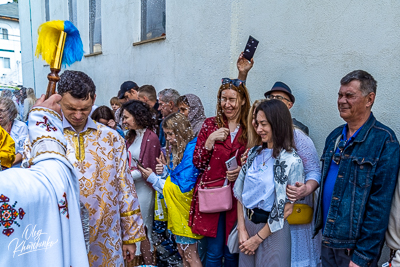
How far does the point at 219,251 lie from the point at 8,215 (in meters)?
2.19

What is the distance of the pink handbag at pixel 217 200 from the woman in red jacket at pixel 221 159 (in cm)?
8

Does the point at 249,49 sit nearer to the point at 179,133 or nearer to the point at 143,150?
the point at 179,133

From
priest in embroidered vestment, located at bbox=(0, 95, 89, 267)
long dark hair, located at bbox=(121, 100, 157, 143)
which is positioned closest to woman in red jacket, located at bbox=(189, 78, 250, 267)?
long dark hair, located at bbox=(121, 100, 157, 143)

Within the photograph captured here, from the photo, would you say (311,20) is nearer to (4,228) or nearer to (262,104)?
(262,104)

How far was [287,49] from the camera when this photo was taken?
3859 mm

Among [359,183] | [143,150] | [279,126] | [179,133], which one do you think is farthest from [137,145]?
[359,183]

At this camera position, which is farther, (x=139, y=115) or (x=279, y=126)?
(x=139, y=115)

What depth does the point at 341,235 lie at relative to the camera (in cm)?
223

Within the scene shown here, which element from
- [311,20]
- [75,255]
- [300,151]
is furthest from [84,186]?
[311,20]

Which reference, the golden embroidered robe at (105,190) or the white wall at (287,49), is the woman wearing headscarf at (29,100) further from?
the golden embroidered robe at (105,190)

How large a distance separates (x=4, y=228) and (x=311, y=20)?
11.2ft

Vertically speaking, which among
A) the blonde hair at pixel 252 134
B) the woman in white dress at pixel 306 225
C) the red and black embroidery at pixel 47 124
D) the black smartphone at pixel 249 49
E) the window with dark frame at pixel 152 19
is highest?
the window with dark frame at pixel 152 19

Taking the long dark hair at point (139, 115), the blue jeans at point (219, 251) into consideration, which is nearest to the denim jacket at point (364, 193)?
Result: the blue jeans at point (219, 251)

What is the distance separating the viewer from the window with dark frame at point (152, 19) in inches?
263
